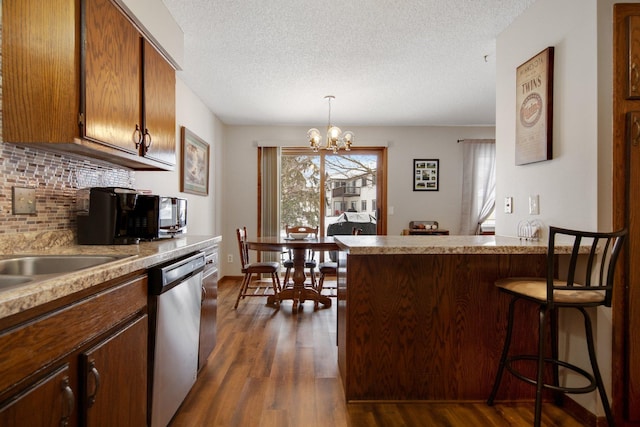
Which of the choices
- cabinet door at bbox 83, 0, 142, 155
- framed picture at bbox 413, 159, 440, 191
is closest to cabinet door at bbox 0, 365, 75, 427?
cabinet door at bbox 83, 0, 142, 155

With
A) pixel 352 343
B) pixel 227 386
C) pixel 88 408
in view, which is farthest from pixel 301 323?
pixel 88 408

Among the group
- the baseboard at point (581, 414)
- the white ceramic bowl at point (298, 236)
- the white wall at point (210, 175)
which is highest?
the white wall at point (210, 175)

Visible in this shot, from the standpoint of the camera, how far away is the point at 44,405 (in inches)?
33.4

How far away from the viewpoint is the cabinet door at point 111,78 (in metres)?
1.49

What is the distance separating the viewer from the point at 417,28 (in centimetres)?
254

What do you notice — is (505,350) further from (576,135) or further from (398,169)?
(398,169)

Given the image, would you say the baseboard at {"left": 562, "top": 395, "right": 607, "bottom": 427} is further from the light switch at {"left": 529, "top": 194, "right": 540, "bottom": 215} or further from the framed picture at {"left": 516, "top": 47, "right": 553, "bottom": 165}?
the framed picture at {"left": 516, "top": 47, "right": 553, "bottom": 165}

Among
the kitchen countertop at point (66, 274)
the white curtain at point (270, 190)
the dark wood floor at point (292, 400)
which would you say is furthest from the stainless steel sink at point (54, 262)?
the white curtain at point (270, 190)

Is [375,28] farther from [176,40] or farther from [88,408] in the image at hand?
[88,408]

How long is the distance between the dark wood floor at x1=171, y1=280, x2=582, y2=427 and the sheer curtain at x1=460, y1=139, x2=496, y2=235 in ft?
11.2

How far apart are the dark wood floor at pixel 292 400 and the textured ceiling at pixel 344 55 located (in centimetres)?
240

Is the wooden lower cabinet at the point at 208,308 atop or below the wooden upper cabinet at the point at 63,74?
below

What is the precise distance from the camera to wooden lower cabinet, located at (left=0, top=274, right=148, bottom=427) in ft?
2.52

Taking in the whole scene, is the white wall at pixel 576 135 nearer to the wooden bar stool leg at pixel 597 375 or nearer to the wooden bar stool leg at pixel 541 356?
the wooden bar stool leg at pixel 597 375
